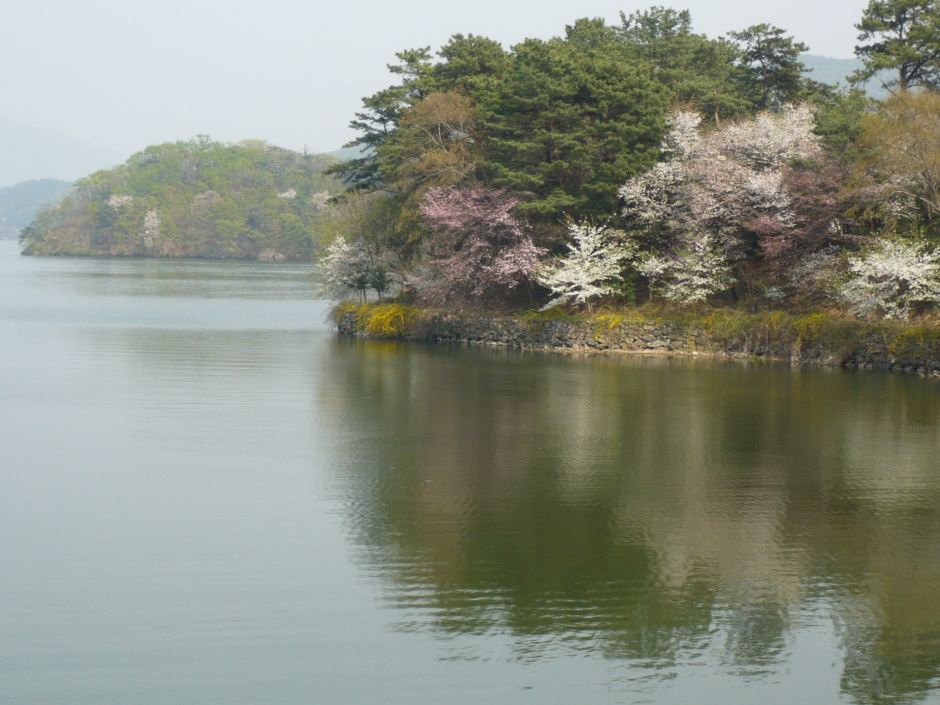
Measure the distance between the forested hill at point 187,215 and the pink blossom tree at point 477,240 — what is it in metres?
83.9

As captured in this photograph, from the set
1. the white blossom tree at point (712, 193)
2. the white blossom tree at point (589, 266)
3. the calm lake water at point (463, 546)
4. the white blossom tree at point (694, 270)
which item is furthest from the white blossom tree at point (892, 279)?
the white blossom tree at point (589, 266)

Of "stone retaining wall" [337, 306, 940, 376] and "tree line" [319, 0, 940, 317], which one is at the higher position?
"tree line" [319, 0, 940, 317]

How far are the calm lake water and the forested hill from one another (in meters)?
101

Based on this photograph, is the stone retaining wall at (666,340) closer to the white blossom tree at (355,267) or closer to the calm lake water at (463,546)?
the white blossom tree at (355,267)

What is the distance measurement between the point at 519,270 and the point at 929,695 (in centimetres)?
2598

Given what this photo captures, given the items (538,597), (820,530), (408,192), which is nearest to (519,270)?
(408,192)

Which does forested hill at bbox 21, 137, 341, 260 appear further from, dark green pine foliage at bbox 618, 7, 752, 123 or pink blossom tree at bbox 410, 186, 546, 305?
pink blossom tree at bbox 410, 186, 546, 305

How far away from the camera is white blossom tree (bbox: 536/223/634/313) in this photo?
30.9 m

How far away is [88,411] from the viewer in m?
17.2

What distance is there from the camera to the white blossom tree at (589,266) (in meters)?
30.9

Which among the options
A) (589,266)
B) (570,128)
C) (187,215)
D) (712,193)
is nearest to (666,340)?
(589,266)

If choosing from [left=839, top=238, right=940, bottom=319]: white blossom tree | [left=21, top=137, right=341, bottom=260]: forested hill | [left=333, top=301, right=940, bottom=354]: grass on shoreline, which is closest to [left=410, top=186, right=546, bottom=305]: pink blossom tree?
[left=333, top=301, right=940, bottom=354]: grass on shoreline

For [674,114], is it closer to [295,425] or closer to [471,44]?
[471,44]

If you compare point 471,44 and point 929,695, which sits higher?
point 471,44
